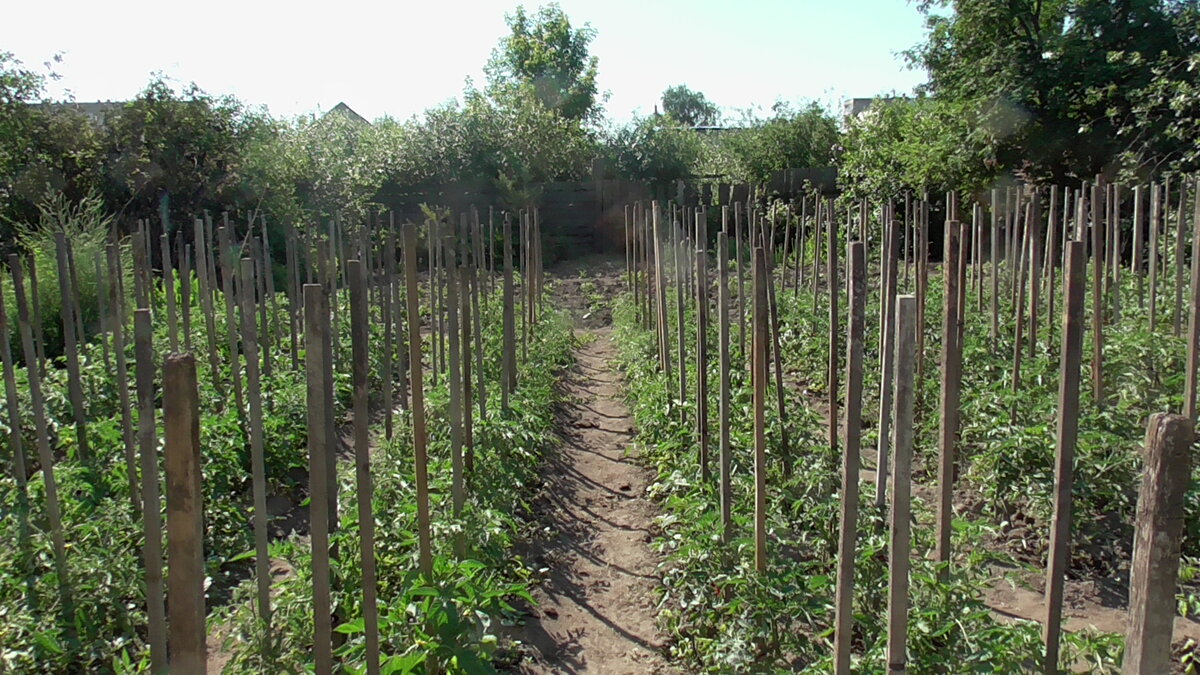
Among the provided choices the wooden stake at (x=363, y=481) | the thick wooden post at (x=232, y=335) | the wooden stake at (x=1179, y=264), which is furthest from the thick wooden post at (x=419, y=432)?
the wooden stake at (x=1179, y=264)

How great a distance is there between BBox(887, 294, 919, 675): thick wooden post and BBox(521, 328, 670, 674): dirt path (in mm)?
1489

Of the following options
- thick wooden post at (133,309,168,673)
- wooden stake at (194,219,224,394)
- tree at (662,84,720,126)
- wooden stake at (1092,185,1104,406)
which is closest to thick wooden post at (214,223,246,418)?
wooden stake at (194,219,224,394)

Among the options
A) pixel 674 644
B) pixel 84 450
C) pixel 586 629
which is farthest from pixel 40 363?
pixel 674 644

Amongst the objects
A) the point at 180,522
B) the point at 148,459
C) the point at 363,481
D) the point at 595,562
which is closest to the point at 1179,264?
the point at 595,562

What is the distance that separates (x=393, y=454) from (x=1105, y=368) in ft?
13.6

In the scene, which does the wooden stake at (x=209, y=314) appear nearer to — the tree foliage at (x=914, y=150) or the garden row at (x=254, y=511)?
the garden row at (x=254, y=511)

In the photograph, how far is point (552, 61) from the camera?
3300 cm

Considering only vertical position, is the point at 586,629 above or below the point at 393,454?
below

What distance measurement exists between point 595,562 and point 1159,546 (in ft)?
11.3

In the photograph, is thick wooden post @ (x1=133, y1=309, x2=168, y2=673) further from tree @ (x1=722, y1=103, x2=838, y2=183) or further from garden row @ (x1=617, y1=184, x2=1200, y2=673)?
tree @ (x1=722, y1=103, x2=838, y2=183)

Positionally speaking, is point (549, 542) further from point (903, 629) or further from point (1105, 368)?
point (1105, 368)

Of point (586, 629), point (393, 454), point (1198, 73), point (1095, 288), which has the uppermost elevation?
point (1198, 73)

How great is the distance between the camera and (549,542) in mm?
4859

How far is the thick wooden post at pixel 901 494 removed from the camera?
7.47ft
